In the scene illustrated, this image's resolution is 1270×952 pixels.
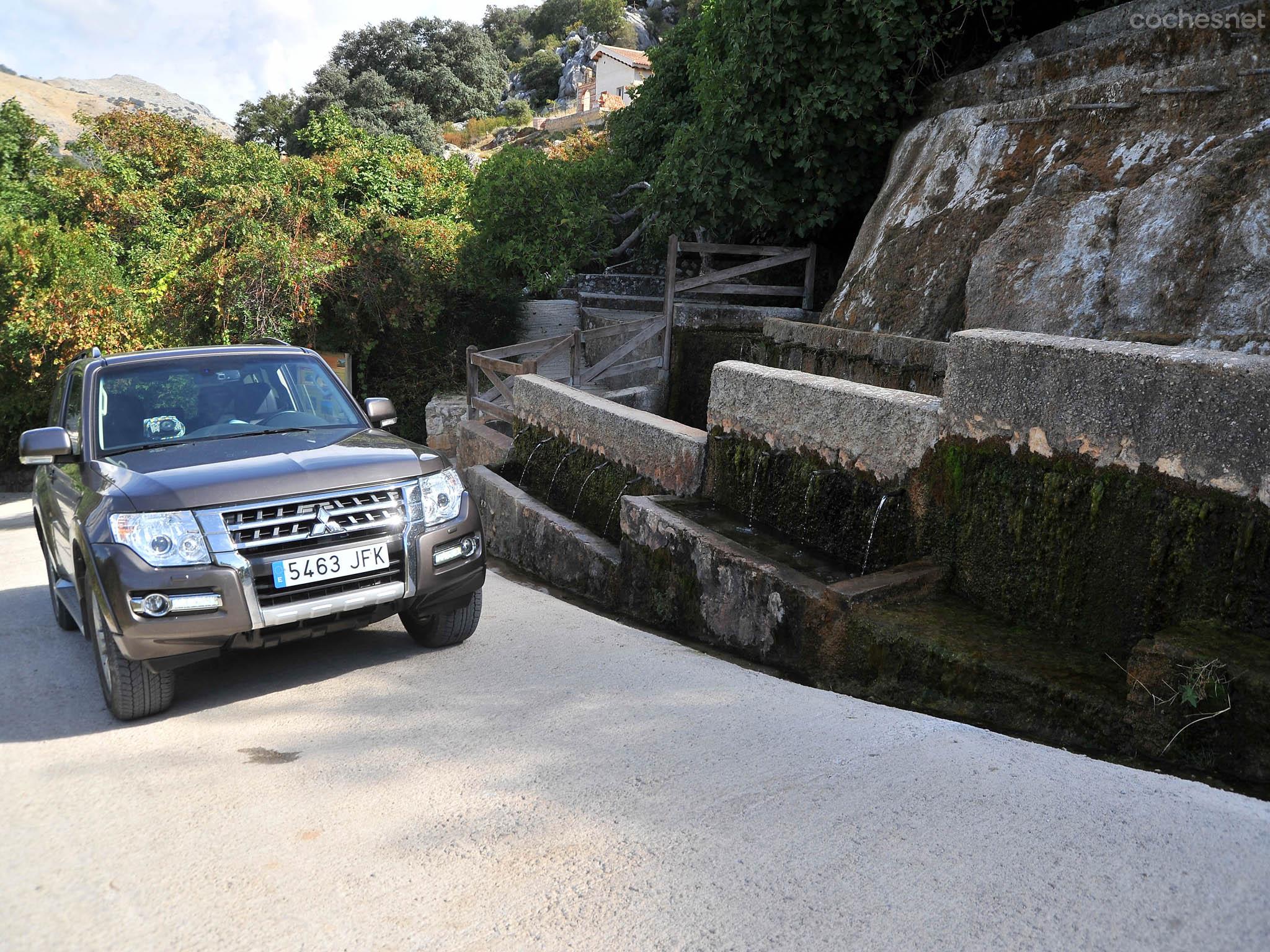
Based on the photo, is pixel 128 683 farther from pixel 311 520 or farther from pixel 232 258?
pixel 232 258

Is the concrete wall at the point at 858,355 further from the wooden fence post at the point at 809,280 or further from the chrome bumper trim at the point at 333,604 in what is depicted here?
the chrome bumper trim at the point at 333,604

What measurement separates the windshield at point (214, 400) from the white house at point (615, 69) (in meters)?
52.5

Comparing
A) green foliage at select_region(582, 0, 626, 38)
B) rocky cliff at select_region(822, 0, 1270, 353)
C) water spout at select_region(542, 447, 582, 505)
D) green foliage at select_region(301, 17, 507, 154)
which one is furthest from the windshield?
green foliage at select_region(582, 0, 626, 38)

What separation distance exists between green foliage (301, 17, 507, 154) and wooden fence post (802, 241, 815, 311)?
3650 cm

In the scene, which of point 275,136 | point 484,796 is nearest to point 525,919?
point 484,796

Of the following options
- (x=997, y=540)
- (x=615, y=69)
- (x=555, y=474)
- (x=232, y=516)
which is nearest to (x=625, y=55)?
(x=615, y=69)

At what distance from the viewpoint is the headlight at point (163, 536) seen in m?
4.07

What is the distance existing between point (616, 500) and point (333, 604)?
4.03m

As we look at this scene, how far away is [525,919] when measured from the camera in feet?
8.56

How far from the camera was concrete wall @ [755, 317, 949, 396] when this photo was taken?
7.94m

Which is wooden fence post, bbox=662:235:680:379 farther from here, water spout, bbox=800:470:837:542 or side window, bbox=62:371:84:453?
side window, bbox=62:371:84:453

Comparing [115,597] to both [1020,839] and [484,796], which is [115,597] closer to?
[484,796]

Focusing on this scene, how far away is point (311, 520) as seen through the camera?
429 centimetres

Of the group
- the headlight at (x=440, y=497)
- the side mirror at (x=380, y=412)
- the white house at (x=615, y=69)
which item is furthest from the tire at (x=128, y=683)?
the white house at (x=615, y=69)
